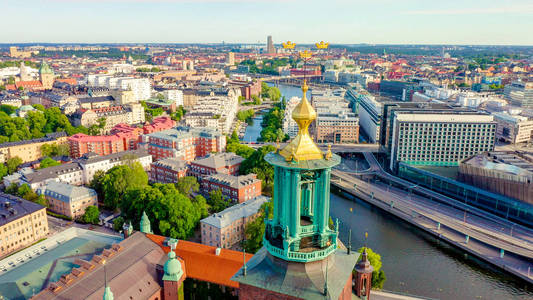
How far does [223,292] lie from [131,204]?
88.5ft

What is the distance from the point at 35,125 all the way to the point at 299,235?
4246 inches

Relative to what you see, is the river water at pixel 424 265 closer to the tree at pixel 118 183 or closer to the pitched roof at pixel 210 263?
the pitched roof at pixel 210 263

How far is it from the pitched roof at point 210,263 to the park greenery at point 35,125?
249 feet

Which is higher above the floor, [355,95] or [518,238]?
[355,95]

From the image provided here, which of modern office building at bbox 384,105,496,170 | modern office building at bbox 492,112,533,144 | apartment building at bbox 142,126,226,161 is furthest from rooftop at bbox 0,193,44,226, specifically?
modern office building at bbox 492,112,533,144

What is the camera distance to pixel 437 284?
47.2m

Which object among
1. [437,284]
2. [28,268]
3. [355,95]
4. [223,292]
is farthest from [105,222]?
[355,95]

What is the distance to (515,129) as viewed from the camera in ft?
347

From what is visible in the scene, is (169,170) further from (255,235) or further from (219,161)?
(255,235)

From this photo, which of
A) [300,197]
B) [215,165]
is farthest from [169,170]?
[300,197]

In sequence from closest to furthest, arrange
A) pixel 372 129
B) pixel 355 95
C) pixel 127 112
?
pixel 372 129 → pixel 127 112 → pixel 355 95

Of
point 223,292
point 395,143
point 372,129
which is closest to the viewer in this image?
point 223,292

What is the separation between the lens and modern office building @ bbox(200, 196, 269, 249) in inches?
1980

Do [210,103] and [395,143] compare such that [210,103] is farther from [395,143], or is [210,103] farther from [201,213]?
[201,213]
